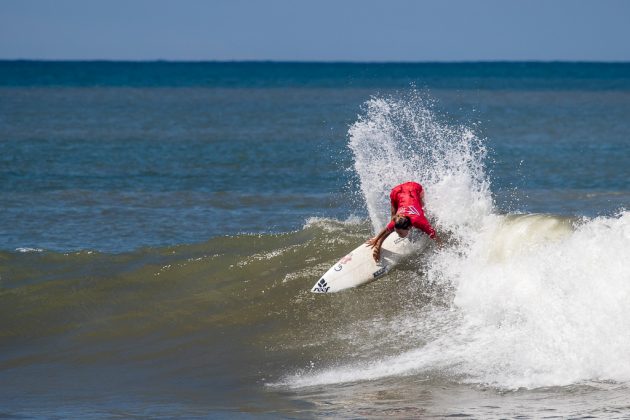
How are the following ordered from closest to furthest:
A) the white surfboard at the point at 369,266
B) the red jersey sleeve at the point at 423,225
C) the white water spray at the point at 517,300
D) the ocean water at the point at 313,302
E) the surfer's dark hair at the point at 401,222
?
the ocean water at the point at 313,302 < the white water spray at the point at 517,300 < the surfer's dark hair at the point at 401,222 < the red jersey sleeve at the point at 423,225 < the white surfboard at the point at 369,266

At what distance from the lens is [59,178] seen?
28047mm

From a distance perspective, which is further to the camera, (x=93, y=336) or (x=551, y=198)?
(x=551, y=198)

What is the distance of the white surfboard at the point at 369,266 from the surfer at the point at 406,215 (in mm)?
140

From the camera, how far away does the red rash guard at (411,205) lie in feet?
45.7

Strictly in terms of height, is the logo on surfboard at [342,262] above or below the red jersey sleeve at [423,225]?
below

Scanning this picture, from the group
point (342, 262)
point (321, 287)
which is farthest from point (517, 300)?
point (321, 287)

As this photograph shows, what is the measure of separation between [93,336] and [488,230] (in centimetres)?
567

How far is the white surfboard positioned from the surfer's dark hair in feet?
1.81

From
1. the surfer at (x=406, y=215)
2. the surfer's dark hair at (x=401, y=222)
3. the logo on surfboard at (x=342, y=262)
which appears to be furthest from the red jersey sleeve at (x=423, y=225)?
the logo on surfboard at (x=342, y=262)

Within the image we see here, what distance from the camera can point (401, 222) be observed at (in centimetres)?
1375

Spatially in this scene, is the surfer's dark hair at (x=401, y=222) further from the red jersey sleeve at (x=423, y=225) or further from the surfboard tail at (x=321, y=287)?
the surfboard tail at (x=321, y=287)

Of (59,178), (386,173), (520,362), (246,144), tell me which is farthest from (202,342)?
(246,144)

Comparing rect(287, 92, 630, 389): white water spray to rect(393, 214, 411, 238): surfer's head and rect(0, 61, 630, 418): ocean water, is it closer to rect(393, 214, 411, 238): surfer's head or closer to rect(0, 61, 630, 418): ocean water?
rect(0, 61, 630, 418): ocean water

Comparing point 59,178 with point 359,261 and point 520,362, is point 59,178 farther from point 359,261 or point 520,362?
point 520,362
